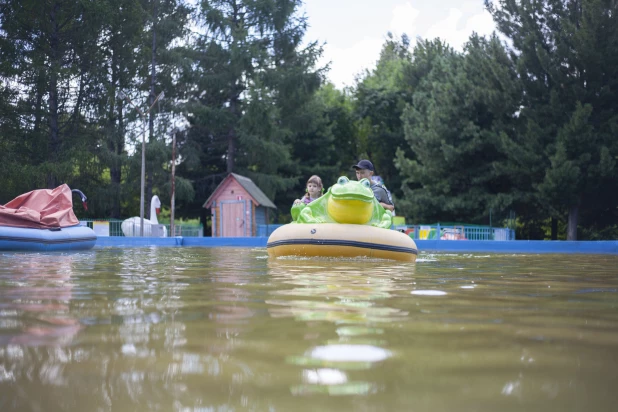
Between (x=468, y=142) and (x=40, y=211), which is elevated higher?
(x=468, y=142)

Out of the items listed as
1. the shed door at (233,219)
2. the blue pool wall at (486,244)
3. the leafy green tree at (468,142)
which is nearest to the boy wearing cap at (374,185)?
the blue pool wall at (486,244)

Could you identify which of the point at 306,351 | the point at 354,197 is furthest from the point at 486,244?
the point at 306,351

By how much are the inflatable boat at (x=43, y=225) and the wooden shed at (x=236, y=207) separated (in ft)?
48.4

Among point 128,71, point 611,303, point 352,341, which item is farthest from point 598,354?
point 128,71

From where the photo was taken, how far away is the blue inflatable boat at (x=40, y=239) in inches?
441

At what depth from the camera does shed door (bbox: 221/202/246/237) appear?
1096 inches

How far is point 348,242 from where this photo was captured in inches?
307

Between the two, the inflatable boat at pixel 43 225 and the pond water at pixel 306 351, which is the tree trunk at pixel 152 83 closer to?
the inflatable boat at pixel 43 225

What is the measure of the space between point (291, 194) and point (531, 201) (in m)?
14.6

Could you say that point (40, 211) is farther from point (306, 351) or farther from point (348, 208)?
point (306, 351)

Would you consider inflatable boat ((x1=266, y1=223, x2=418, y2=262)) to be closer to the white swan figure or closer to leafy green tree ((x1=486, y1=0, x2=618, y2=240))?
leafy green tree ((x1=486, y1=0, x2=618, y2=240))

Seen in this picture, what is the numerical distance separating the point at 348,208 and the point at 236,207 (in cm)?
2028

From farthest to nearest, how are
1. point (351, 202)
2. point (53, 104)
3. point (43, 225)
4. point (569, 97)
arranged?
point (53, 104) → point (569, 97) → point (43, 225) → point (351, 202)

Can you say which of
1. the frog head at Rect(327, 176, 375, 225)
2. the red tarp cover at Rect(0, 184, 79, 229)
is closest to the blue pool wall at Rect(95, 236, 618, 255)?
the red tarp cover at Rect(0, 184, 79, 229)
